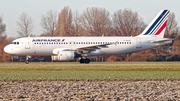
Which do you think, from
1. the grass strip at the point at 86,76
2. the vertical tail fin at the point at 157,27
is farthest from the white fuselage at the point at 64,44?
the grass strip at the point at 86,76

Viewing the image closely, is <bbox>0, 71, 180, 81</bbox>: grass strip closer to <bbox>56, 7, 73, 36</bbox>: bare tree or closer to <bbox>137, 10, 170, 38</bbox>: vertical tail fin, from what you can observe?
<bbox>137, 10, 170, 38</bbox>: vertical tail fin

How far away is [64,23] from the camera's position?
60656 millimetres

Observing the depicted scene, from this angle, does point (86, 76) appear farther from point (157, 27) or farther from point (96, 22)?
point (96, 22)

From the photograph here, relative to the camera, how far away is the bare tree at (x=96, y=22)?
5973 centimetres

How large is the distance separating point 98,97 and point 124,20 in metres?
56.2

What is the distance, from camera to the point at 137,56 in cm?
4566

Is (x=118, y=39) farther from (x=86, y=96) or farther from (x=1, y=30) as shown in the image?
(x=1, y=30)

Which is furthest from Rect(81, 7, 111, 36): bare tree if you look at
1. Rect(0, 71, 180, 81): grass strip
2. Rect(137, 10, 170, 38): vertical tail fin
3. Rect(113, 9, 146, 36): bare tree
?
Rect(0, 71, 180, 81): grass strip

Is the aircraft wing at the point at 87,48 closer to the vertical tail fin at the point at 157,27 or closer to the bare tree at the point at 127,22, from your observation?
the vertical tail fin at the point at 157,27

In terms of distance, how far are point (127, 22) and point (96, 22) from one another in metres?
7.36

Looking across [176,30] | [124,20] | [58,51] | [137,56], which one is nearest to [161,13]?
[137,56]

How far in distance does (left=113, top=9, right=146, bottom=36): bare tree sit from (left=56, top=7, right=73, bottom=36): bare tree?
10.9 meters

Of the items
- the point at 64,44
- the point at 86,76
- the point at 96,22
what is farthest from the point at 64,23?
the point at 86,76

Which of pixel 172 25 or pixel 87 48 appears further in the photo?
pixel 172 25
